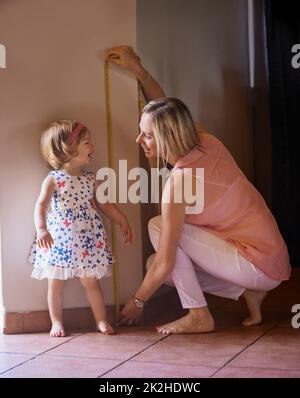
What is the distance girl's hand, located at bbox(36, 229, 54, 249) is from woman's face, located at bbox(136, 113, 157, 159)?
41 centimetres

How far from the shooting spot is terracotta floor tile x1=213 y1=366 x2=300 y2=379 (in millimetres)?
1833

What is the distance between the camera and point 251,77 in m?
3.33

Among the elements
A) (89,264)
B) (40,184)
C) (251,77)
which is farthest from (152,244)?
(251,77)

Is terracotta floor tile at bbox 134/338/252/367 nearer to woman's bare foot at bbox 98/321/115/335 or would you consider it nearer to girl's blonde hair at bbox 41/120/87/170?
woman's bare foot at bbox 98/321/115/335

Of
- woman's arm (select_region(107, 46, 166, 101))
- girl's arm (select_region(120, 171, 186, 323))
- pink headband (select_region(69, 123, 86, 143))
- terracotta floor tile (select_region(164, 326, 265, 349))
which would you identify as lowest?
terracotta floor tile (select_region(164, 326, 265, 349))

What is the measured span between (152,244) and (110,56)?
649mm

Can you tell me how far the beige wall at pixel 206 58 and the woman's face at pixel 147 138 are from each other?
1.12ft

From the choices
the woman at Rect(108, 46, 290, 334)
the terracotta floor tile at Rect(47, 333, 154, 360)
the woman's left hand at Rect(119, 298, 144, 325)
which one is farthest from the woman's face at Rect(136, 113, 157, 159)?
the terracotta floor tile at Rect(47, 333, 154, 360)

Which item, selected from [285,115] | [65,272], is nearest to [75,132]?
[65,272]

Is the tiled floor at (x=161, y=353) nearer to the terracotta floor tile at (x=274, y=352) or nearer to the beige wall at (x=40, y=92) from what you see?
the terracotta floor tile at (x=274, y=352)

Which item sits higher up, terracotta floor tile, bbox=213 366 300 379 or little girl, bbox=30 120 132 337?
little girl, bbox=30 120 132 337

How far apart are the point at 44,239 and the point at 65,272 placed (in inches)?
5.3

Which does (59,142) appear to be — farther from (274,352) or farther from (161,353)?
(274,352)

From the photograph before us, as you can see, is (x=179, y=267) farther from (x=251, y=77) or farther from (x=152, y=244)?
(x=251, y=77)
